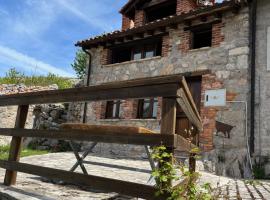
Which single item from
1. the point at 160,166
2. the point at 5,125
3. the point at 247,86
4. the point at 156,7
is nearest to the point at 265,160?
the point at 247,86

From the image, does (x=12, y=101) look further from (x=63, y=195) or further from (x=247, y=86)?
(x=247, y=86)

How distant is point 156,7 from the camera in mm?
12898

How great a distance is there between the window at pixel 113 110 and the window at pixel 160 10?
151 inches

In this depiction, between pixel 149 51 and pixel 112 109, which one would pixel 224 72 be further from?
pixel 112 109

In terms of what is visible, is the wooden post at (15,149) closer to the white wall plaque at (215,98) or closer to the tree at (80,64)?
the white wall plaque at (215,98)

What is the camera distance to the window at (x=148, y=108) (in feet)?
34.7

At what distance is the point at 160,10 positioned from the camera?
13172 millimetres

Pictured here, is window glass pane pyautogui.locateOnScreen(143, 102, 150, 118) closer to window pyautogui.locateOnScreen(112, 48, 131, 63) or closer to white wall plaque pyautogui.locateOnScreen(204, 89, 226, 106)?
white wall plaque pyautogui.locateOnScreen(204, 89, 226, 106)

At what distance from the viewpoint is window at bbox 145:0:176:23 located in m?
12.7

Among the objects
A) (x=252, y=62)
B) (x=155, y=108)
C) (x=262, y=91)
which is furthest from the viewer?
(x=155, y=108)

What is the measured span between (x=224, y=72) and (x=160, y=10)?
5.37 m

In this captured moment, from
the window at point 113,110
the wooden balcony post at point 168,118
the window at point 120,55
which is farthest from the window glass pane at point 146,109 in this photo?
the wooden balcony post at point 168,118

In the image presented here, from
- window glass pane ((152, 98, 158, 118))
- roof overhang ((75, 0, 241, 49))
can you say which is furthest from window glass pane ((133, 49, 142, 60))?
window glass pane ((152, 98, 158, 118))

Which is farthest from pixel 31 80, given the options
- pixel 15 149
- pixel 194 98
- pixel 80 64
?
pixel 15 149
